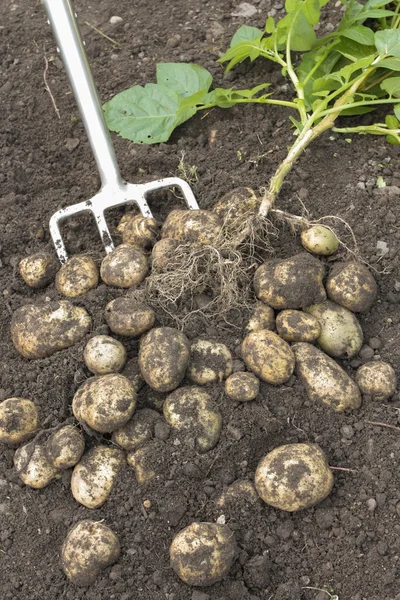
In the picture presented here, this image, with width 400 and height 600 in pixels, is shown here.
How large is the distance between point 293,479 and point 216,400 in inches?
12.0

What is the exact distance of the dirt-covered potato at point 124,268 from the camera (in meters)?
1.95

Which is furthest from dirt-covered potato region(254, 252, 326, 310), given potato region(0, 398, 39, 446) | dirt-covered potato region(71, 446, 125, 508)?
potato region(0, 398, 39, 446)

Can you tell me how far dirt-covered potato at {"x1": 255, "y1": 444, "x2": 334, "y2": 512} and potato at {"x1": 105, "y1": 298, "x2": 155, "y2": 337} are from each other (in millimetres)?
516

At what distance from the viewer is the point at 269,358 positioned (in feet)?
5.72

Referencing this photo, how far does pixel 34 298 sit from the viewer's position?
210cm

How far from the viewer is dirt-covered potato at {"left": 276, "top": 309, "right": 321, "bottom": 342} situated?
1842mm

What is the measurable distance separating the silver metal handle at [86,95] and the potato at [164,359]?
0.75 metres

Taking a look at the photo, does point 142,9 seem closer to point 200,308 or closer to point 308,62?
point 308,62

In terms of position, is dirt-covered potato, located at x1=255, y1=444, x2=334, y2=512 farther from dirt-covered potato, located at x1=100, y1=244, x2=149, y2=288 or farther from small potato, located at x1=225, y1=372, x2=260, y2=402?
dirt-covered potato, located at x1=100, y1=244, x2=149, y2=288

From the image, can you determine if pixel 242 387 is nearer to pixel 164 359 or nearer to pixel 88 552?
pixel 164 359

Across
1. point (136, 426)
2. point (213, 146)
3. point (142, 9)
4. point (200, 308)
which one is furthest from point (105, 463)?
point (142, 9)

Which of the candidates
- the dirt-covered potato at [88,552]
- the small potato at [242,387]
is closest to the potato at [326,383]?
the small potato at [242,387]

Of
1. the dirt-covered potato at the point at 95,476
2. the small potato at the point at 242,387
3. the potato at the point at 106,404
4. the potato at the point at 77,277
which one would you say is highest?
the potato at the point at 77,277

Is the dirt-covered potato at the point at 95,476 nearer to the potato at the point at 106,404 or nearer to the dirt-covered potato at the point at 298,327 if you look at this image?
the potato at the point at 106,404
